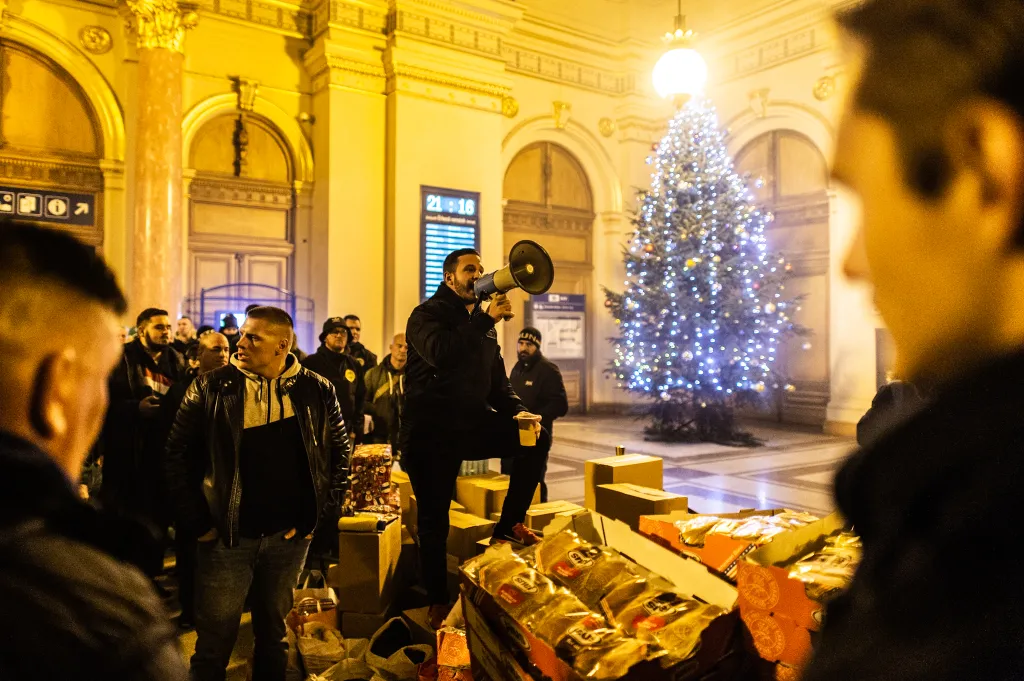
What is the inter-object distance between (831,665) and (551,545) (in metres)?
1.59

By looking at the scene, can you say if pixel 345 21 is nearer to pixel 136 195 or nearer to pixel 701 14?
pixel 136 195

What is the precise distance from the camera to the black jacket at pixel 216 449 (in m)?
2.71

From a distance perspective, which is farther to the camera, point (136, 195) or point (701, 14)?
point (701, 14)

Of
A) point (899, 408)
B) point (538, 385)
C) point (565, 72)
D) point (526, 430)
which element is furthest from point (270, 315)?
point (565, 72)

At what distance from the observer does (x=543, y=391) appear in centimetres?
593

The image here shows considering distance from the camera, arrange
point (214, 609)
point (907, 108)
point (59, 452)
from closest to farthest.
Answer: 1. point (907, 108)
2. point (59, 452)
3. point (214, 609)

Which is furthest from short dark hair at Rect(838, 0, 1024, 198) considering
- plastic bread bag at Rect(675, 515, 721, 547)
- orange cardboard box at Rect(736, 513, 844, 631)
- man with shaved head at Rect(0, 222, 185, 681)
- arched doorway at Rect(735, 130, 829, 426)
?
arched doorway at Rect(735, 130, 829, 426)

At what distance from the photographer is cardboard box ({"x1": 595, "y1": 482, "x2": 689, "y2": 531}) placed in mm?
3566

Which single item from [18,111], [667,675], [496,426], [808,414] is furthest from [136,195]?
[808,414]

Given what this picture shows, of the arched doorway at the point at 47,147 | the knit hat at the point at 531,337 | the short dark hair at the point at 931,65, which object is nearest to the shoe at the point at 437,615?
the short dark hair at the point at 931,65

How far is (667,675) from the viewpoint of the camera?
150 centimetres

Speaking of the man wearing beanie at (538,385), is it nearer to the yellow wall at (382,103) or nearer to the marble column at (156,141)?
the yellow wall at (382,103)

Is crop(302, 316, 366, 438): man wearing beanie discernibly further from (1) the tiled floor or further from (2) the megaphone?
(2) the megaphone

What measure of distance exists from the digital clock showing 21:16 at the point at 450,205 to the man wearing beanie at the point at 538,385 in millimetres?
5232
